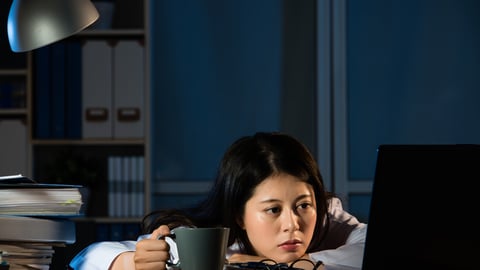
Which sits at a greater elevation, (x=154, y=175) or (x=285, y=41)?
(x=285, y=41)

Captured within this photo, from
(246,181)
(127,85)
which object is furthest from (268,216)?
(127,85)

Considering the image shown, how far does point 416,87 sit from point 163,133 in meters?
1.28

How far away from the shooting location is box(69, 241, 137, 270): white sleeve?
5.09 ft

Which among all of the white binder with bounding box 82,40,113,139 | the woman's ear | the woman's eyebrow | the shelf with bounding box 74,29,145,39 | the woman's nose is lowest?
the woman's ear

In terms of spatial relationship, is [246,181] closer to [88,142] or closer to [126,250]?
[126,250]

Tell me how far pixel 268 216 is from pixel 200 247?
48 centimetres

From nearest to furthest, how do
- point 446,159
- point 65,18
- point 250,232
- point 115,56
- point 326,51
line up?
point 446,159 → point 65,18 → point 250,232 → point 115,56 → point 326,51

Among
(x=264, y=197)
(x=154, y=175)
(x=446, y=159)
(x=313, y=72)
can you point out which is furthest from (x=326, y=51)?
(x=446, y=159)

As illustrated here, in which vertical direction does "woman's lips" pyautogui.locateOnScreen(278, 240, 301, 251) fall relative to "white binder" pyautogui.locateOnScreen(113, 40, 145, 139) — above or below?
below

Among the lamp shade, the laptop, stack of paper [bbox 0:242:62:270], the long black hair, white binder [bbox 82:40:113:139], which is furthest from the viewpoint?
white binder [bbox 82:40:113:139]

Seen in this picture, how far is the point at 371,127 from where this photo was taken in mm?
4266

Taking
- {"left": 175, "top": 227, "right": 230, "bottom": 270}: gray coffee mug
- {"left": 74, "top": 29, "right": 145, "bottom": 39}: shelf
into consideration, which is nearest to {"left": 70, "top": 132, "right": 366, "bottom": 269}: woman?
{"left": 175, "top": 227, "right": 230, "bottom": 270}: gray coffee mug

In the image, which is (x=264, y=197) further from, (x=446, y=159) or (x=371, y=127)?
(x=371, y=127)

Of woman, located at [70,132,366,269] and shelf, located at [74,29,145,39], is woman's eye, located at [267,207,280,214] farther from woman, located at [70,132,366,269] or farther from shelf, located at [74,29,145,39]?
shelf, located at [74,29,145,39]
